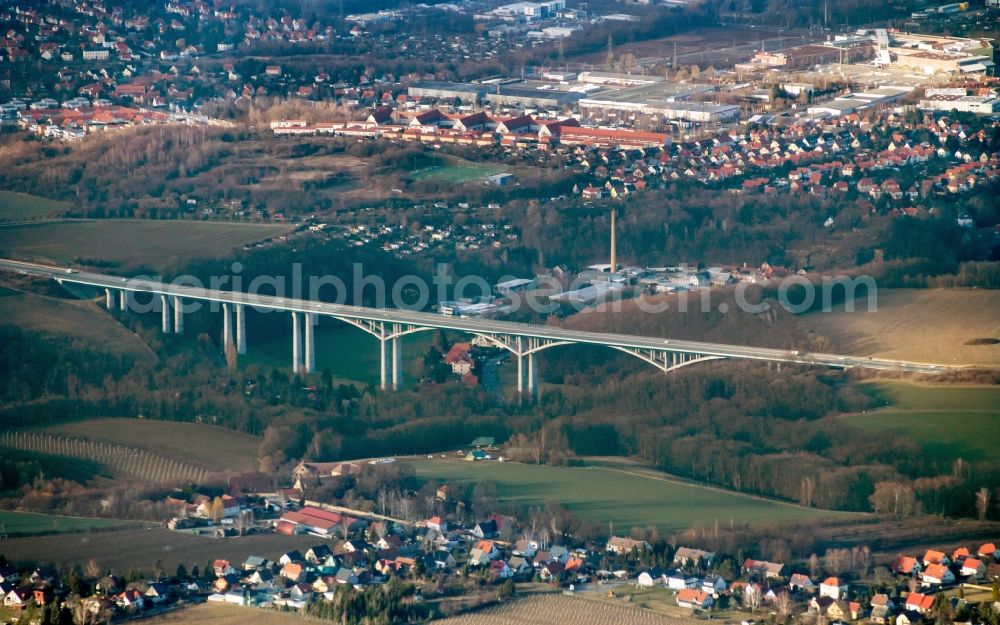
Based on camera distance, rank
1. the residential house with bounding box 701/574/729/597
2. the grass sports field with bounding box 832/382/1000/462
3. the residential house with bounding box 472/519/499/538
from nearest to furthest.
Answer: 1. the residential house with bounding box 701/574/729/597
2. the residential house with bounding box 472/519/499/538
3. the grass sports field with bounding box 832/382/1000/462

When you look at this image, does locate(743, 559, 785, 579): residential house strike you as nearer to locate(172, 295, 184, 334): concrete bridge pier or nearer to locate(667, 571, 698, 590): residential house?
locate(667, 571, 698, 590): residential house

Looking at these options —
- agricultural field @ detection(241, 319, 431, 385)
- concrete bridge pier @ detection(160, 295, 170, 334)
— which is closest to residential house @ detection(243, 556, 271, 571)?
agricultural field @ detection(241, 319, 431, 385)

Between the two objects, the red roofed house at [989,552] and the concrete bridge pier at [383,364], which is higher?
the concrete bridge pier at [383,364]

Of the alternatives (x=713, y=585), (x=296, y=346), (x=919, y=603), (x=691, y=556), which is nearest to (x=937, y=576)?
(x=919, y=603)

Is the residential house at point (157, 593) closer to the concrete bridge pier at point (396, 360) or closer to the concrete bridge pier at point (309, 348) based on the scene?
the concrete bridge pier at point (396, 360)

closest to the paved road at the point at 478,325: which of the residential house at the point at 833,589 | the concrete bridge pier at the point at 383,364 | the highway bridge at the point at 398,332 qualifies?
the highway bridge at the point at 398,332
